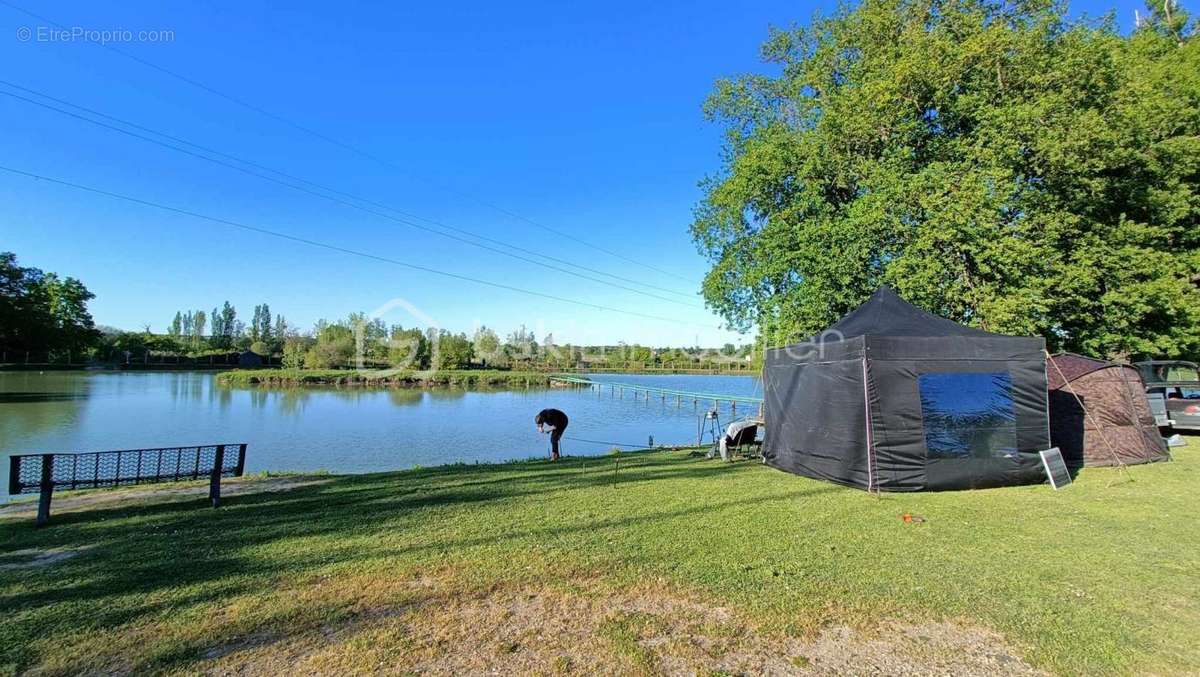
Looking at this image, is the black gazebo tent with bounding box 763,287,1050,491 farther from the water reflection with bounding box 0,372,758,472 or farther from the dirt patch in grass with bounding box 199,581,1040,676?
the water reflection with bounding box 0,372,758,472

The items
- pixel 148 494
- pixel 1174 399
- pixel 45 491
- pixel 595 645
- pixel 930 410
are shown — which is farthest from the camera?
pixel 1174 399

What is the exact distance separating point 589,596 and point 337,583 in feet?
6.02

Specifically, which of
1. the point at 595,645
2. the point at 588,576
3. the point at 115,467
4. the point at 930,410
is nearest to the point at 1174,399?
the point at 930,410

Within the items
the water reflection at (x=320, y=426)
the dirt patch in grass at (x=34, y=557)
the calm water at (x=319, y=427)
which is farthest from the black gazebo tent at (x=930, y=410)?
the calm water at (x=319, y=427)

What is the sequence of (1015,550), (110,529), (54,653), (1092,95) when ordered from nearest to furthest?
(54,653) < (1015,550) < (110,529) < (1092,95)

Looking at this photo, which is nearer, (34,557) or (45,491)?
(34,557)

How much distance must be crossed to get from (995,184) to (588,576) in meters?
15.6

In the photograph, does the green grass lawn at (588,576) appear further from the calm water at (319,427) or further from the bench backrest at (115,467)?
the calm water at (319,427)

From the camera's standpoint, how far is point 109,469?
20.9 feet

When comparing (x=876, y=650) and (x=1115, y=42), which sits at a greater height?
(x=1115, y=42)

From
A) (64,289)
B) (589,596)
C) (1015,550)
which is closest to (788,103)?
(1015,550)

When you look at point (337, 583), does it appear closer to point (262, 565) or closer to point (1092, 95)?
point (262, 565)

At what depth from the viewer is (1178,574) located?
4070 millimetres

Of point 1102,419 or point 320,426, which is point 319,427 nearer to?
point 320,426
